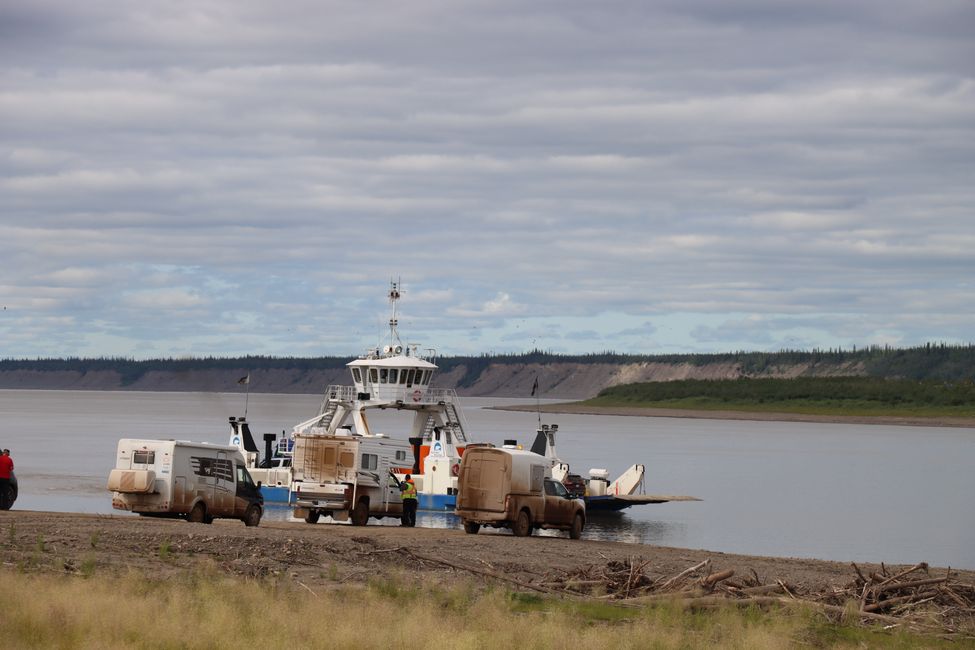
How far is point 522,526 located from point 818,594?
12.2 meters

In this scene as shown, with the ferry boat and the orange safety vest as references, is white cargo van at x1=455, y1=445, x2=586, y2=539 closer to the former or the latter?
the orange safety vest

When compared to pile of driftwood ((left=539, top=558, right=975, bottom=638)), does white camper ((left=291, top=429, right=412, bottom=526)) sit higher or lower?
higher

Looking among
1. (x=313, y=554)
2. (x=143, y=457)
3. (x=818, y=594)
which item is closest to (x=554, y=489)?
(x=143, y=457)

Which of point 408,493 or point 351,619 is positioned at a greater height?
point 408,493

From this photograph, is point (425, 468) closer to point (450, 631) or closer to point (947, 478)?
point (450, 631)

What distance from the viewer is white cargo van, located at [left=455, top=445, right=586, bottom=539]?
33750 millimetres

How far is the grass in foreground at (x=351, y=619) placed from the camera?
16.1 m

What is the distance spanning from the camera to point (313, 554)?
79.6 ft

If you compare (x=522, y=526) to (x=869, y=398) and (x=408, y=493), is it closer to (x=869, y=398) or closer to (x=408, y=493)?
(x=408, y=493)

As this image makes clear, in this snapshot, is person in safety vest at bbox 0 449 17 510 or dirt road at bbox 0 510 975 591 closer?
dirt road at bbox 0 510 975 591

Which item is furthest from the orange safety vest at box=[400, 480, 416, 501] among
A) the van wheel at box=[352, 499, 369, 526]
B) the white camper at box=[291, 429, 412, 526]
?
the van wheel at box=[352, 499, 369, 526]

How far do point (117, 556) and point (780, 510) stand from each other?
128ft

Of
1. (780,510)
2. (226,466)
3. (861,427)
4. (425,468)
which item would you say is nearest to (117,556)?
(226,466)

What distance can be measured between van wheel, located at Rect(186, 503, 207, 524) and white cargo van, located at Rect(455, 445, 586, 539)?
250 inches
